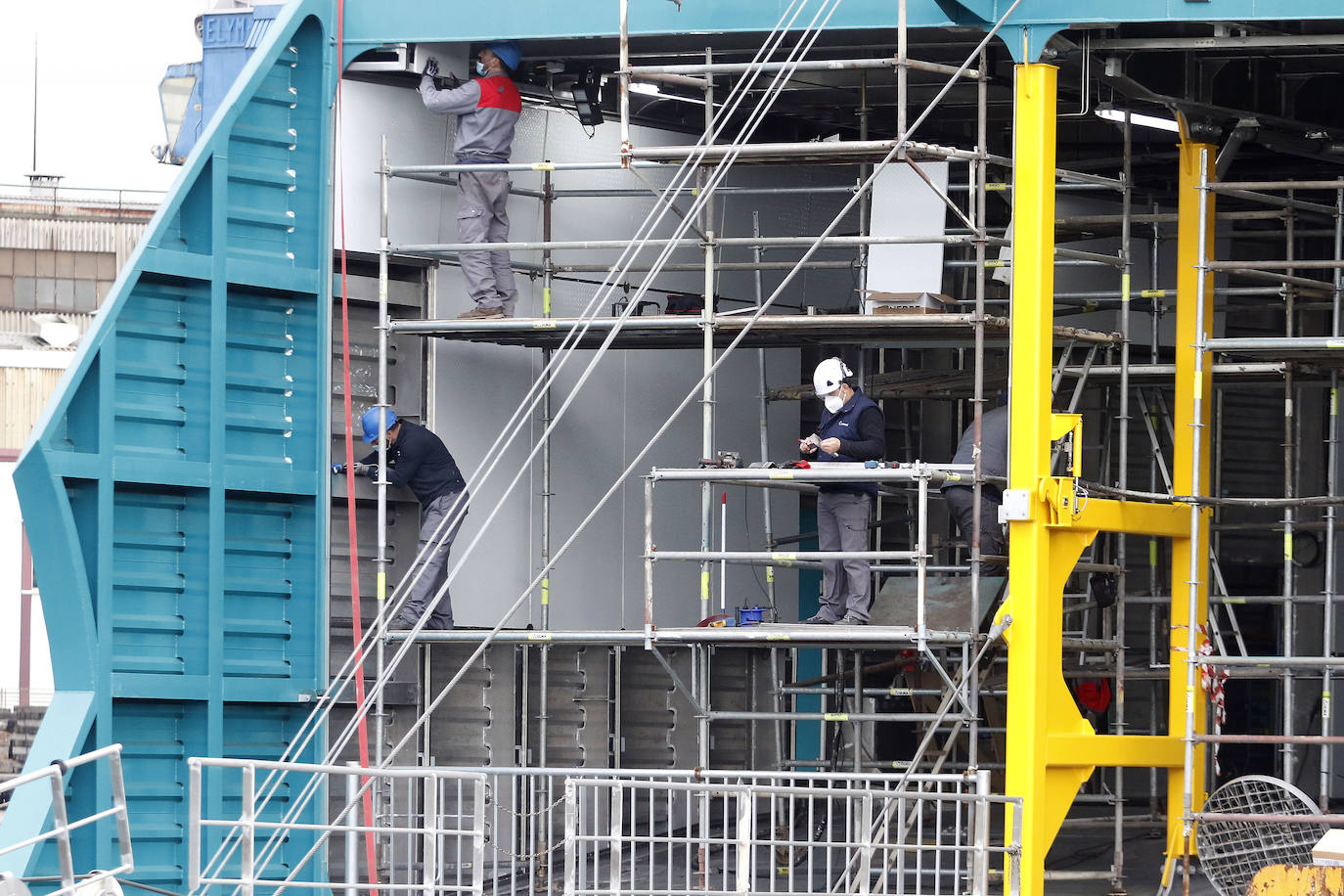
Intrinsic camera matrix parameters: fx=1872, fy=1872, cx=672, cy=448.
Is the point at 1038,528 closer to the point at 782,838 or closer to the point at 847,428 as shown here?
→ the point at 847,428

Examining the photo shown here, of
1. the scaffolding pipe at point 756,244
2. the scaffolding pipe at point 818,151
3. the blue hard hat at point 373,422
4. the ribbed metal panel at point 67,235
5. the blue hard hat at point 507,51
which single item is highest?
the ribbed metal panel at point 67,235

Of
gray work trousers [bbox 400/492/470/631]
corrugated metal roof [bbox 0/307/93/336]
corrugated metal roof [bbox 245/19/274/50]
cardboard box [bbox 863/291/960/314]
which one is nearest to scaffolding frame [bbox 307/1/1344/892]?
gray work trousers [bbox 400/492/470/631]

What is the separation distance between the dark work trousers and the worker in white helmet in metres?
0.58

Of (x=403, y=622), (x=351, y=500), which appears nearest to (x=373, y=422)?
(x=351, y=500)

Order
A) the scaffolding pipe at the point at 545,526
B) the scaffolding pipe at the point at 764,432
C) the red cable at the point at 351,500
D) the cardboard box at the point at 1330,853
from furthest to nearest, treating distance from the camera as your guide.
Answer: the scaffolding pipe at the point at 764,432 → the scaffolding pipe at the point at 545,526 → the red cable at the point at 351,500 → the cardboard box at the point at 1330,853

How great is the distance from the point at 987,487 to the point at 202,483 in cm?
517

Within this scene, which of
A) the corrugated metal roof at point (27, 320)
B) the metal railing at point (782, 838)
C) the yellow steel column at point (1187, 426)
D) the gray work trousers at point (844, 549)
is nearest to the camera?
the metal railing at point (782, 838)

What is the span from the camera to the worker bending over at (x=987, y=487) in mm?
12070

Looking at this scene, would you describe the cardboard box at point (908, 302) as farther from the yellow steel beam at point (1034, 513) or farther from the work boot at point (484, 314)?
the work boot at point (484, 314)

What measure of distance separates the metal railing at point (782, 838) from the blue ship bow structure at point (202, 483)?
248 centimetres

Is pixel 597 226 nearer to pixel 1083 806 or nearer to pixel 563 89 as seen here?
pixel 563 89

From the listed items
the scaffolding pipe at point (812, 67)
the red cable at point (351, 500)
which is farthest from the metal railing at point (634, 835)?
the scaffolding pipe at point (812, 67)

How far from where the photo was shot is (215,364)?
1240cm

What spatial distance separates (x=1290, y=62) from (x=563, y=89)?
18.0 ft
